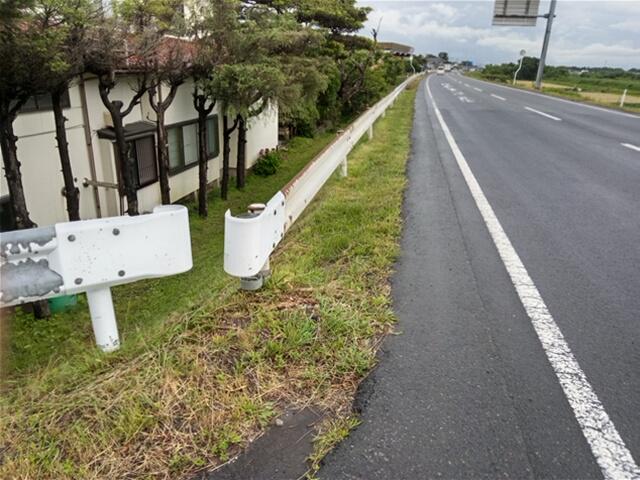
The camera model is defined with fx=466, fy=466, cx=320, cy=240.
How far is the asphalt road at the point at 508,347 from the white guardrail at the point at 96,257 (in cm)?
126

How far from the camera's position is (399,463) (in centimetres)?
183

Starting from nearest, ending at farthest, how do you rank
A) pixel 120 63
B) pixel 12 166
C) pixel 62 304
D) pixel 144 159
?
pixel 12 166, pixel 62 304, pixel 120 63, pixel 144 159

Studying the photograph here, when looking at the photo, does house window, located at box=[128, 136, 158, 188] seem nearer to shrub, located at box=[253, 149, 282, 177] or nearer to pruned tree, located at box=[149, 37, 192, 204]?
pruned tree, located at box=[149, 37, 192, 204]

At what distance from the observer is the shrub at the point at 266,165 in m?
17.2

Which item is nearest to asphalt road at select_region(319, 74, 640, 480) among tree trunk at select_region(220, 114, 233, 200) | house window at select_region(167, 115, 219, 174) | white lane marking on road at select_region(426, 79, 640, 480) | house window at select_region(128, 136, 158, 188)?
white lane marking on road at select_region(426, 79, 640, 480)

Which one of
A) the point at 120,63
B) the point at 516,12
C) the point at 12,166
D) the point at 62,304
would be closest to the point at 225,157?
the point at 120,63

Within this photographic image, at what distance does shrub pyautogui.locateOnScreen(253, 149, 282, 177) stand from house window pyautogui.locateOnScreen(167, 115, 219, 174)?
135 inches

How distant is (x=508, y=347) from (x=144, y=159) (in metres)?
10.0

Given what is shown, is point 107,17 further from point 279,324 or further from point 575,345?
point 575,345

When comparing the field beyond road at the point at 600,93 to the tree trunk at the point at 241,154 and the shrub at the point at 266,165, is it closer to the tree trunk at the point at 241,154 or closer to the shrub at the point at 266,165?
the shrub at the point at 266,165

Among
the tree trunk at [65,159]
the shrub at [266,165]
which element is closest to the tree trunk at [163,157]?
the tree trunk at [65,159]

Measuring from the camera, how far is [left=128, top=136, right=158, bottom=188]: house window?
10.4 m

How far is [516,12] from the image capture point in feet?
99.9

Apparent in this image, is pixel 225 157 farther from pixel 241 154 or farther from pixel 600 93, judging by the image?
pixel 600 93
